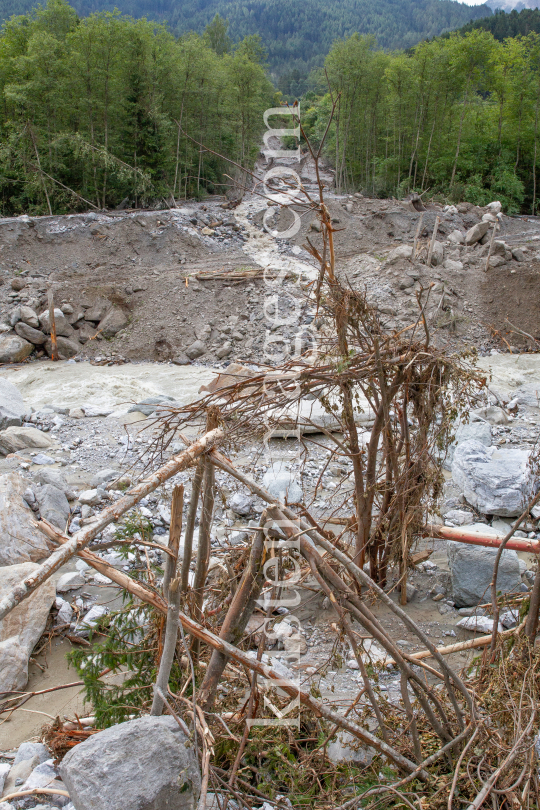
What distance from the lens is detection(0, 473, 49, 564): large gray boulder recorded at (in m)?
4.18

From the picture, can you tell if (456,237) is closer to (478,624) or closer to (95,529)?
(478,624)

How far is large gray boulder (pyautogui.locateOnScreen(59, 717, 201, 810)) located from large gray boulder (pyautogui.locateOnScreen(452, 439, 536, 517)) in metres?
3.64

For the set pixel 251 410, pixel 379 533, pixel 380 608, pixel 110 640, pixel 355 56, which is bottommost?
pixel 380 608

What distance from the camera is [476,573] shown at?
3.93 m

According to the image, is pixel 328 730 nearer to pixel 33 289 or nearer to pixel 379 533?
pixel 379 533

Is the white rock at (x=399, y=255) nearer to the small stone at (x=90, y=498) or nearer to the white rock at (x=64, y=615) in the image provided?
the small stone at (x=90, y=498)

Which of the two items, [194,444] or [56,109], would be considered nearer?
[194,444]

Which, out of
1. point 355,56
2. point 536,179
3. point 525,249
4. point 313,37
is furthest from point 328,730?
point 313,37

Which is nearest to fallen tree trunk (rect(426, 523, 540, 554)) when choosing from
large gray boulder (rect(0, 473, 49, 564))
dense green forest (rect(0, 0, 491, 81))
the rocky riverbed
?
the rocky riverbed

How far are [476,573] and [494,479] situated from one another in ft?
4.44

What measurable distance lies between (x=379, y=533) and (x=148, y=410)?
17.2 ft

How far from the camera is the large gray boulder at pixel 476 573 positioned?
12.7 feet

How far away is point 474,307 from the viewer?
13445 mm

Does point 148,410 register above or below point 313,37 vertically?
below
